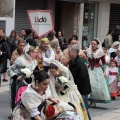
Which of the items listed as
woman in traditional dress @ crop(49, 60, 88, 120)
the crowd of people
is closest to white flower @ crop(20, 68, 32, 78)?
the crowd of people

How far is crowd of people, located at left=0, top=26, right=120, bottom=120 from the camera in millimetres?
5879

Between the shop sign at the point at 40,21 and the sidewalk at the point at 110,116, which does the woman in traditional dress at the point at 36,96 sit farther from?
the shop sign at the point at 40,21

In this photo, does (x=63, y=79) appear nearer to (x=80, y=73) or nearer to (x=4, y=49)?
(x=80, y=73)

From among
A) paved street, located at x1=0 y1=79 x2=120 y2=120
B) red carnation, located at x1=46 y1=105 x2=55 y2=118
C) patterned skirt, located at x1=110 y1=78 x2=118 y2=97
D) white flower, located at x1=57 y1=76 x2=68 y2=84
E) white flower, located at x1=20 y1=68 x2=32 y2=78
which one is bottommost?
paved street, located at x1=0 y1=79 x2=120 y2=120

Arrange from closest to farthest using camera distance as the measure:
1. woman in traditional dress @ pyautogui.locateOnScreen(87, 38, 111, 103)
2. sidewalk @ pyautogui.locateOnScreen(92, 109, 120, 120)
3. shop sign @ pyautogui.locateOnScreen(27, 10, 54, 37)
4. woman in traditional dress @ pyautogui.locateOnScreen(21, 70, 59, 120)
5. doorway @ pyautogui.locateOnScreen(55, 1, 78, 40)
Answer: woman in traditional dress @ pyautogui.locateOnScreen(21, 70, 59, 120), sidewalk @ pyautogui.locateOnScreen(92, 109, 120, 120), woman in traditional dress @ pyautogui.locateOnScreen(87, 38, 111, 103), shop sign @ pyautogui.locateOnScreen(27, 10, 54, 37), doorway @ pyautogui.locateOnScreen(55, 1, 78, 40)

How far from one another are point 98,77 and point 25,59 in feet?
9.73

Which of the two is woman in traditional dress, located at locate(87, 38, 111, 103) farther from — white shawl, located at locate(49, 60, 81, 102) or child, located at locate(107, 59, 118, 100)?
white shawl, located at locate(49, 60, 81, 102)

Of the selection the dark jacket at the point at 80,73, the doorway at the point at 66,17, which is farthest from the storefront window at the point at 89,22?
the dark jacket at the point at 80,73

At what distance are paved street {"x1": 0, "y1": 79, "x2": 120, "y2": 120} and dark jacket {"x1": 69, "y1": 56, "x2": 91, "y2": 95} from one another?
1.62 metres

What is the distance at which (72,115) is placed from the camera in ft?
19.4

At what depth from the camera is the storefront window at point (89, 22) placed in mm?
24062

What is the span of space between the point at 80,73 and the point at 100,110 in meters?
2.90

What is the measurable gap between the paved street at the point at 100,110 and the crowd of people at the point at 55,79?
0.26 m

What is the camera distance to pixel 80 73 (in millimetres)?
8461
